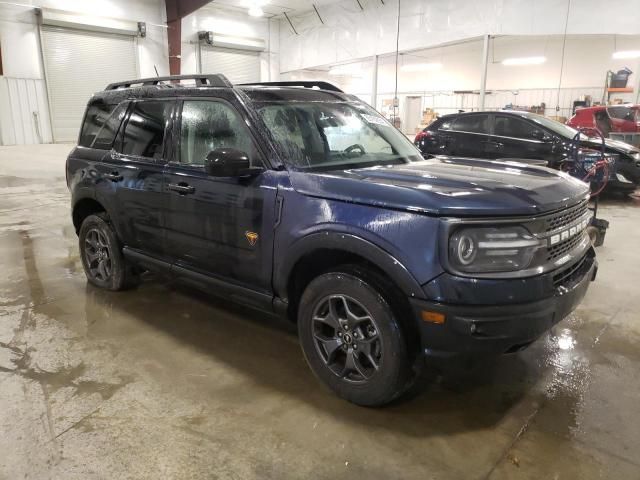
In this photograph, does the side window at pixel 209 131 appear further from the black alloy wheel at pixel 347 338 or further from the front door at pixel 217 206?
the black alloy wheel at pixel 347 338

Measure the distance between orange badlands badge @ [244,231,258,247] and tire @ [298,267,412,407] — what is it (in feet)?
1.42

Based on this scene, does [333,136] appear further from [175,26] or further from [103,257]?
[175,26]

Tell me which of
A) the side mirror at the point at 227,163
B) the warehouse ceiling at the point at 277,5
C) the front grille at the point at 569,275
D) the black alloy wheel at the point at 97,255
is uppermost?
the warehouse ceiling at the point at 277,5

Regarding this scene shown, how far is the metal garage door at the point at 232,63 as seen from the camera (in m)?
19.4

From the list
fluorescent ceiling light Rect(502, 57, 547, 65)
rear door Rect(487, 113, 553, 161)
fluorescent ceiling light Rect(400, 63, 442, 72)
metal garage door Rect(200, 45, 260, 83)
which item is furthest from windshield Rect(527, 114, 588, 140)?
metal garage door Rect(200, 45, 260, 83)

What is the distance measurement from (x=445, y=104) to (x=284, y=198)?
16.7 m

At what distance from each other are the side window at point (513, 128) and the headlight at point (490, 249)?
22.0 ft

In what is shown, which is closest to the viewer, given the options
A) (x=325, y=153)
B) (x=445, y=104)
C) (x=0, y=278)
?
(x=325, y=153)

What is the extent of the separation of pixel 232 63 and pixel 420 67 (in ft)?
26.8

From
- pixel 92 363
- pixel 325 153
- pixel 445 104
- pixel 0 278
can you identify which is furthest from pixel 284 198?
pixel 445 104

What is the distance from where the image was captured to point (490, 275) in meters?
1.99

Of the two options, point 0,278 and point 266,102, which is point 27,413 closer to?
point 266,102

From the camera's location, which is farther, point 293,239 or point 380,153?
point 380,153

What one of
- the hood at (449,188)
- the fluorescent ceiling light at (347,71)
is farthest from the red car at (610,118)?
the fluorescent ceiling light at (347,71)
